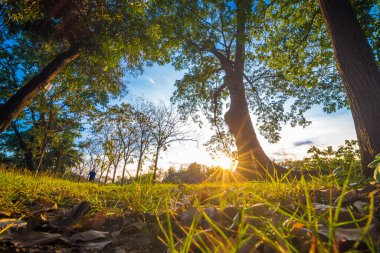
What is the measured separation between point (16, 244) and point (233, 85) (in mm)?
9823

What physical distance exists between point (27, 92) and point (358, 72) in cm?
899

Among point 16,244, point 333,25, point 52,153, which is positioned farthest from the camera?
point 52,153

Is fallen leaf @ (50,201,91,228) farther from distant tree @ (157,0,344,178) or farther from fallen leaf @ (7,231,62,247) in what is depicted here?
distant tree @ (157,0,344,178)

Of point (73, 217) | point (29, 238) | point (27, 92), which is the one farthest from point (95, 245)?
point (27, 92)

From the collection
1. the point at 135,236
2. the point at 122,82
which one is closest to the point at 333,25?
the point at 135,236

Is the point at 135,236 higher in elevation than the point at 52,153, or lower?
lower

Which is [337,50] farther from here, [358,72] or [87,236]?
[87,236]

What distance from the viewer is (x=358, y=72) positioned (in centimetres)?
318

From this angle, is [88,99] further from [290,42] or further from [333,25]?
[333,25]

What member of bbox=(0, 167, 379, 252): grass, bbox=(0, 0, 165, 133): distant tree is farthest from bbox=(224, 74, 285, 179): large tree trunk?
bbox=(0, 167, 379, 252): grass

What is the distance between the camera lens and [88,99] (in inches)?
680

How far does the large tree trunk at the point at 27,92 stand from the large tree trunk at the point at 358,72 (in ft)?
27.4

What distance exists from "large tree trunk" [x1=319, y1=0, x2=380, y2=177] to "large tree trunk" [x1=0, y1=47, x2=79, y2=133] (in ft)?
27.4

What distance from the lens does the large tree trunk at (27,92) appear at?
21.7 ft
